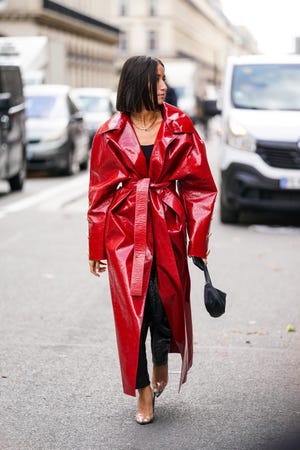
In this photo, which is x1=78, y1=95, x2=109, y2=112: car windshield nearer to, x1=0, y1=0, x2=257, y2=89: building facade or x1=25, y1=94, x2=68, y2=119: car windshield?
x1=25, y1=94, x2=68, y2=119: car windshield

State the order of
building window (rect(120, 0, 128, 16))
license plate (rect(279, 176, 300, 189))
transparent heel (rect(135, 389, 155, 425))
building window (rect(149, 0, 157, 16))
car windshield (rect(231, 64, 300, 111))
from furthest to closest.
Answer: building window (rect(120, 0, 128, 16)) → building window (rect(149, 0, 157, 16)) → car windshield (rect(231, 64, 300, 111)) → license plate (rect(279, 176, 300, 189)) → transparent heel (rect(135, 389, 155, 425))

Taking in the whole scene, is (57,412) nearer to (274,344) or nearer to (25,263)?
(274,344)

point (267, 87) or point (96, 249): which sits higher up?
point (96, 249)

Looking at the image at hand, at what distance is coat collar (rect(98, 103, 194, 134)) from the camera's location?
453 cm

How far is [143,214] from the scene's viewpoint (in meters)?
4.49

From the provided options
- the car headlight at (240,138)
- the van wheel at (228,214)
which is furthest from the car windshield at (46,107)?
the car headlight at (240,138)

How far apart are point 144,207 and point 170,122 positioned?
371mm

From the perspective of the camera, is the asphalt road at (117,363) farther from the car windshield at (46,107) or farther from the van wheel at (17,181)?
the car windshield at (46,107)

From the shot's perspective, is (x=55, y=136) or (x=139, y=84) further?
(x=55, y=136)

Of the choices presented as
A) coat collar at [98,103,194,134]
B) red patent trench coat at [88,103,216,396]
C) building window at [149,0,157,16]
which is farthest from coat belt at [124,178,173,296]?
building window at [149,0,157,16]

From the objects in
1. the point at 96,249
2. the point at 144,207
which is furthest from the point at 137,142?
the point at 96,249

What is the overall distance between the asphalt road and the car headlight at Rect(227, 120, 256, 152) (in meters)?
1.63

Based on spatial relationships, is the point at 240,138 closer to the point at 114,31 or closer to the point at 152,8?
the point at 114,31

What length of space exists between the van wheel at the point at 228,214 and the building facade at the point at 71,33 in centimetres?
2560
